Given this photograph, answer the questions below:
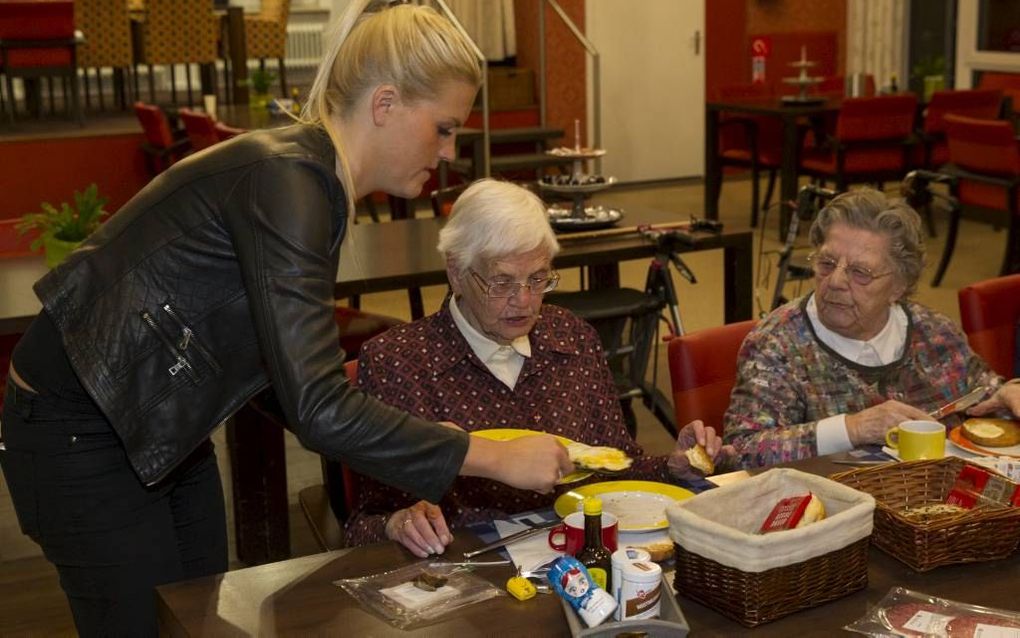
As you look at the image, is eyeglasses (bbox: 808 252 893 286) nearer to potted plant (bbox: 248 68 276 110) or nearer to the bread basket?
the bread basket

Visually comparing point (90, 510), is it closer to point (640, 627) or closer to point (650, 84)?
point (640, 627)

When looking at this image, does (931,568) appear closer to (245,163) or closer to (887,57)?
(245,163)

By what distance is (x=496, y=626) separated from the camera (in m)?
1.57

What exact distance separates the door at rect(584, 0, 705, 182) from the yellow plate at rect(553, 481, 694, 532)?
26.6ft

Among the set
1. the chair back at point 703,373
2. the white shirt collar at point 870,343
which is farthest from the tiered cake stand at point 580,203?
the white shirt collar at point 870,343

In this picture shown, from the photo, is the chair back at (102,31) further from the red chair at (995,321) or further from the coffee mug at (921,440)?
the coffee mug at (921,440)

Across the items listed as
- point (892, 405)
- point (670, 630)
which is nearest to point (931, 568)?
point (670, 630)

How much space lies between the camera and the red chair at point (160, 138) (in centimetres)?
776

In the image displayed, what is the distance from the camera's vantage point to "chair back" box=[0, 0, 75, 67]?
27.8 feet

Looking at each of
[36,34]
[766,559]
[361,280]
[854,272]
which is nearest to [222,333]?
[766,559]

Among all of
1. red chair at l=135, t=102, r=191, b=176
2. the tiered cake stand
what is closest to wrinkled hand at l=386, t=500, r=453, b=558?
the tiered cake stand

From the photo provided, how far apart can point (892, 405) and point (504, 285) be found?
706 mm

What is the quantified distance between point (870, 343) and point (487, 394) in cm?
77

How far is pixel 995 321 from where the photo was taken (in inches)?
117
